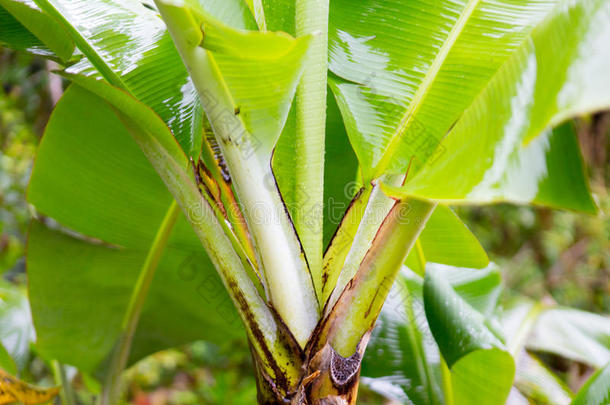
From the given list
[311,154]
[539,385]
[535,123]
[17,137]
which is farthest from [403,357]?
[17,137]

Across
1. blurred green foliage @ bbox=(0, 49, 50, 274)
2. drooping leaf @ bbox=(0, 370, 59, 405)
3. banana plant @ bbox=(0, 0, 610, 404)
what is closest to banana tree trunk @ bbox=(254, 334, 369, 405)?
banana plant @ bbox=(0, 0, 610, 404)

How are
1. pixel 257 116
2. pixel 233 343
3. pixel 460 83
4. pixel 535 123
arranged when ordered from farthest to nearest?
pixel 233 343, pixel 460 83, pixel 257 116, pixel 535 123

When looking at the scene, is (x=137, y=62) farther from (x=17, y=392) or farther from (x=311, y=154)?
(x=17, y=392)

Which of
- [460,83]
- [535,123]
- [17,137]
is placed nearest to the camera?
[535,123]

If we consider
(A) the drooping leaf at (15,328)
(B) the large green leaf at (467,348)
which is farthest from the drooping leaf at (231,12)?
(A) the drooping leaf at (15,328)

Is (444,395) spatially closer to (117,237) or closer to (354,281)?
(354,281)

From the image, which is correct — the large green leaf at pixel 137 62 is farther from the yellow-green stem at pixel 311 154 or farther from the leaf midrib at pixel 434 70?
the leaf midrib at pixel 434 70
